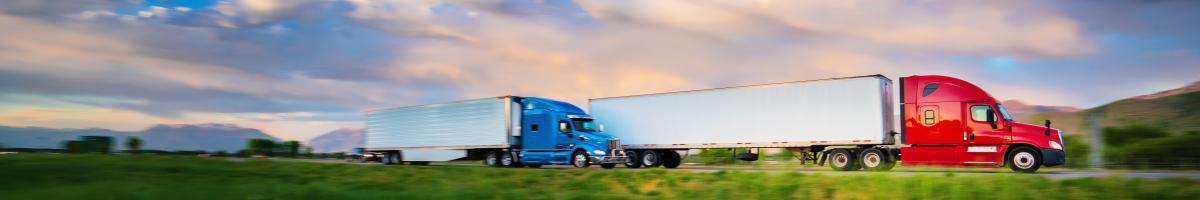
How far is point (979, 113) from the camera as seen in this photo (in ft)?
80.2

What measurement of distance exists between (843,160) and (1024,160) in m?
5.10

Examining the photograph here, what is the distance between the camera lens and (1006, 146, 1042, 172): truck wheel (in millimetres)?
23641

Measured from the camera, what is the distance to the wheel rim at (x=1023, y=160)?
23.7 metres

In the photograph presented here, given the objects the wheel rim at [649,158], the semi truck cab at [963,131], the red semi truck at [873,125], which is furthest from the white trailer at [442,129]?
the semi truck cab at [963,131]

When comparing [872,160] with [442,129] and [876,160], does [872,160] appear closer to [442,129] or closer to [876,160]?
[876,160]

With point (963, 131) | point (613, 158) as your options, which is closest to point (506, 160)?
point (613, 158)

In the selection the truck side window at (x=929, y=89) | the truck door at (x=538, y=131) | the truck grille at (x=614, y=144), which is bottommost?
the truck grille at (x=614, y=144)

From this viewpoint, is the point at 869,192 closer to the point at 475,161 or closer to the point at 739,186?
the point at 739,186

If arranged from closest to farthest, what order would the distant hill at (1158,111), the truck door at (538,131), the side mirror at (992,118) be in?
the side mirror at (992,118) → the truck door at (538,131) → the distant hill at (1158,111)

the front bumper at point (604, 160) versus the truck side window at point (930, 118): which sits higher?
the truck side window at point (930, 118)

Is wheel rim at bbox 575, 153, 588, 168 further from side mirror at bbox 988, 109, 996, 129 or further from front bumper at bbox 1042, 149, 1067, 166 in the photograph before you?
front bumper at bbox 1042, 149, 1067, 166

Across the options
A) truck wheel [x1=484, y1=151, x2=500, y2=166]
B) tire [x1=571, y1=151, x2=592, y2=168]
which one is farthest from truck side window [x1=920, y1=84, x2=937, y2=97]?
truck wheel [x1=484, y1=151, x2=500, y2=166]

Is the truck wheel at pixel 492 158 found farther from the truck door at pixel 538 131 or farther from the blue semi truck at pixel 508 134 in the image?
the truck door at pixel 538 131

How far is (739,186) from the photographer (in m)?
15.1
